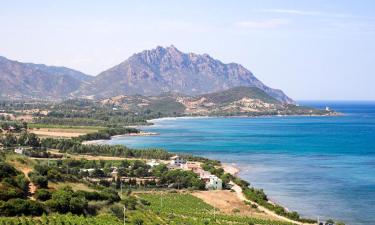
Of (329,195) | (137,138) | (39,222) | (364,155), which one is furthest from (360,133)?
(39,222)

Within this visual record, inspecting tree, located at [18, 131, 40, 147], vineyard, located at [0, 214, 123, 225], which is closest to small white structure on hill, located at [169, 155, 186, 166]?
tree, located at [18, 131, 40, 147]

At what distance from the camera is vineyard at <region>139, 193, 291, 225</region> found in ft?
167

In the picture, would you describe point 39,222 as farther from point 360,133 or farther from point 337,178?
point 360,133

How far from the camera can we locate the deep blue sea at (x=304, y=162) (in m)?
66.5

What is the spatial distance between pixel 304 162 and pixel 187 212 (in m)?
52.0

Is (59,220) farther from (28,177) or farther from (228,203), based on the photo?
(228,203)

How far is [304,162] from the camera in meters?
104

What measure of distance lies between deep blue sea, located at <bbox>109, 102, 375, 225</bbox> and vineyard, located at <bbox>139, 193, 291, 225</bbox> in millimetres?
9557

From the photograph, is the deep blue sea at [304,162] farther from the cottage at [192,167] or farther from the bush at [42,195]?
the bush at [42,195]

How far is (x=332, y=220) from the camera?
188 feet

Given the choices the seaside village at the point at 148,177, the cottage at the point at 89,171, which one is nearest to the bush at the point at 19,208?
the seaside village at the point at 148,177

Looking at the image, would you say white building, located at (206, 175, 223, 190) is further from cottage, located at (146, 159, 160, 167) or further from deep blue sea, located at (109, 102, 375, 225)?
cottage, located at (146, 159, 160, 167)

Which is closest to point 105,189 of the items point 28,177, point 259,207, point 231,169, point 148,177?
point 28,177

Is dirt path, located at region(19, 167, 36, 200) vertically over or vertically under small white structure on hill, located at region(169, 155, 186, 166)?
over
